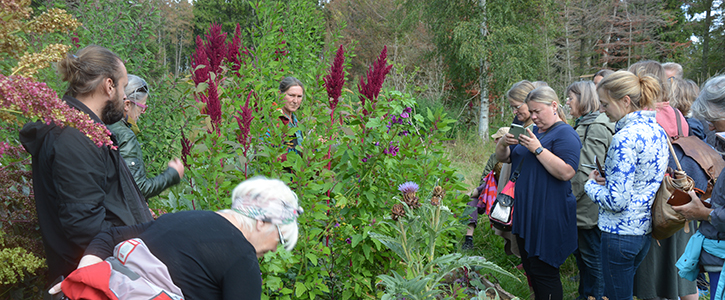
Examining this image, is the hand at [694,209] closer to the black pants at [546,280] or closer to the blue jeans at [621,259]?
the blue jeans at [621,259]

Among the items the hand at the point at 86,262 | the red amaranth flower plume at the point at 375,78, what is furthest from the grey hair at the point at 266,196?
the red amaranth flower plume at the point at 375,78

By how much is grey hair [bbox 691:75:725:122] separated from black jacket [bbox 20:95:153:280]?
2.89 meters

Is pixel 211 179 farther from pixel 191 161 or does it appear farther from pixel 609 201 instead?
pixel 609 201

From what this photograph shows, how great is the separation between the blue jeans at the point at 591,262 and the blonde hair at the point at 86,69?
10.8 feet

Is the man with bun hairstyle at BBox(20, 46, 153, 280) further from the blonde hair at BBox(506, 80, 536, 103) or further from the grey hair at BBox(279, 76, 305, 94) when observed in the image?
the blonde hair at BBox(506, 80, 536, 103)

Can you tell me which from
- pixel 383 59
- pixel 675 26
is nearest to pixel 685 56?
pixel 675 26

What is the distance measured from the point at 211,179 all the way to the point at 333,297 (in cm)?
102

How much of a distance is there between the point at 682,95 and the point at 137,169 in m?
4.14

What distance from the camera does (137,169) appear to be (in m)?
2.17

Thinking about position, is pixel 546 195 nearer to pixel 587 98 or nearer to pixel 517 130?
pixel 517 130

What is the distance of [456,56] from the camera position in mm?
10547

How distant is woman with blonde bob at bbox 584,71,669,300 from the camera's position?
7.66 feet

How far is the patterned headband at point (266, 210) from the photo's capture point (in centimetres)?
144

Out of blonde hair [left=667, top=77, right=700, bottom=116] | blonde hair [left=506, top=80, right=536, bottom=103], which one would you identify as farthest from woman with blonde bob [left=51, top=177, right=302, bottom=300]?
blonde hair [left=667, top=77, right=700, bottom=116]
